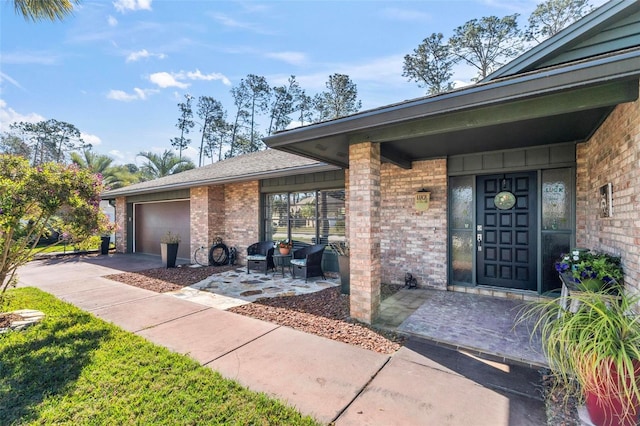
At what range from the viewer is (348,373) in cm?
285

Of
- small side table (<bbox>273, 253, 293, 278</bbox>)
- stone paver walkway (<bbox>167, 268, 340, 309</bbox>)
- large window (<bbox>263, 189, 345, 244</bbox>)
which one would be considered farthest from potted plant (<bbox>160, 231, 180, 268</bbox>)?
small side table (<bbox>273, 253, 293, 278</bbox>)

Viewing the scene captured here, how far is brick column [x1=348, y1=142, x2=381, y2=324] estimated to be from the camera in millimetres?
4090

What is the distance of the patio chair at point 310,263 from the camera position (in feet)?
22.0

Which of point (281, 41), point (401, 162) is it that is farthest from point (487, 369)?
point (281, 41)

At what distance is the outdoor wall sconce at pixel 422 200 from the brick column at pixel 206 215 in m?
6.24

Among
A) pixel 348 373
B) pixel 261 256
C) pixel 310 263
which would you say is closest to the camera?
pixel 348 373

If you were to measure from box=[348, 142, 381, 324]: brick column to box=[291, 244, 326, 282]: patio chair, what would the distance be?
2.55m

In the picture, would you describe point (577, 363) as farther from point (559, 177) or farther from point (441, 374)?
point (559, 177)

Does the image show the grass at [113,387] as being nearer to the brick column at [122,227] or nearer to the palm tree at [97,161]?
the brick column at [122,227]

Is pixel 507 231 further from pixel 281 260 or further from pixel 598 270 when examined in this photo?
pixel 281 260

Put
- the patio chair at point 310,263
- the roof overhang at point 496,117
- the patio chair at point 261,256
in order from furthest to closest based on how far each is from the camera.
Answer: the patio chair at point 261,256, the patio chair at point 310,263, the roof overhang at point 496,117

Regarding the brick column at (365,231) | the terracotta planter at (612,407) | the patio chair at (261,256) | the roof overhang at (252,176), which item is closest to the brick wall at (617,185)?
the terracotta planter at (612,407)

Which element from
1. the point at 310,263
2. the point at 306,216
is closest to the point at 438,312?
the point at 310,263

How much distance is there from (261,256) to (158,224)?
6.44 metres
